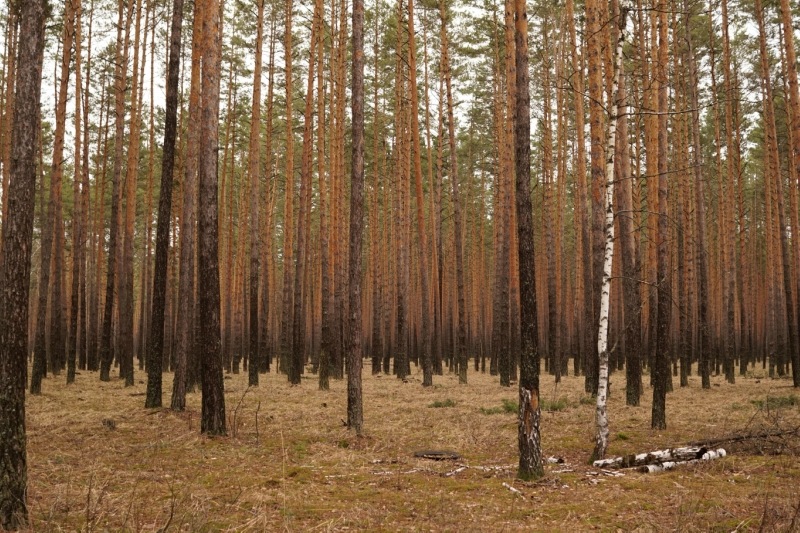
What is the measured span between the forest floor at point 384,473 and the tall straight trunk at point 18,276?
386mm

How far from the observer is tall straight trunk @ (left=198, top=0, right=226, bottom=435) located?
9.06 meters

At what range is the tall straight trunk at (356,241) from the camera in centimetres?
962

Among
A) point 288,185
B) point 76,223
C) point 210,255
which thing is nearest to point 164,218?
point 210,255

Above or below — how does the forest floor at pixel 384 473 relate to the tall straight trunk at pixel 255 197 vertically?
below

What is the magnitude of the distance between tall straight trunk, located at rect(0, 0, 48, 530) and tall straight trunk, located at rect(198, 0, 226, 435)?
398 centimetres

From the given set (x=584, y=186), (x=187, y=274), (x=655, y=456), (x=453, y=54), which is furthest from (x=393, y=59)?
(x=655, y=456)

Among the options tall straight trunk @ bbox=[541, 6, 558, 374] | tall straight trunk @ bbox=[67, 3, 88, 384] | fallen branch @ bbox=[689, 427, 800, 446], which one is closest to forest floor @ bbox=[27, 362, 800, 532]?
fallen branch @ bbox=[689, 427, 800, 446]

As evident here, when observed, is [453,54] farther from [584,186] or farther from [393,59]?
[584,186]

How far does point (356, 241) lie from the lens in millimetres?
9828

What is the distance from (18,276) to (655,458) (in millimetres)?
7632

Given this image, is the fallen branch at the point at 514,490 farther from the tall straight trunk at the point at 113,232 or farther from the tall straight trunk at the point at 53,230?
the tall straight trunk at the point at 113,232

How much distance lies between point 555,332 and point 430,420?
915cm

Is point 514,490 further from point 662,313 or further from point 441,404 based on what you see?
point 441,404

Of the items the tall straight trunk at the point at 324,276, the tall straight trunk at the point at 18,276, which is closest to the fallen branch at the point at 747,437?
the tall straight trunk at the point at 18,276
